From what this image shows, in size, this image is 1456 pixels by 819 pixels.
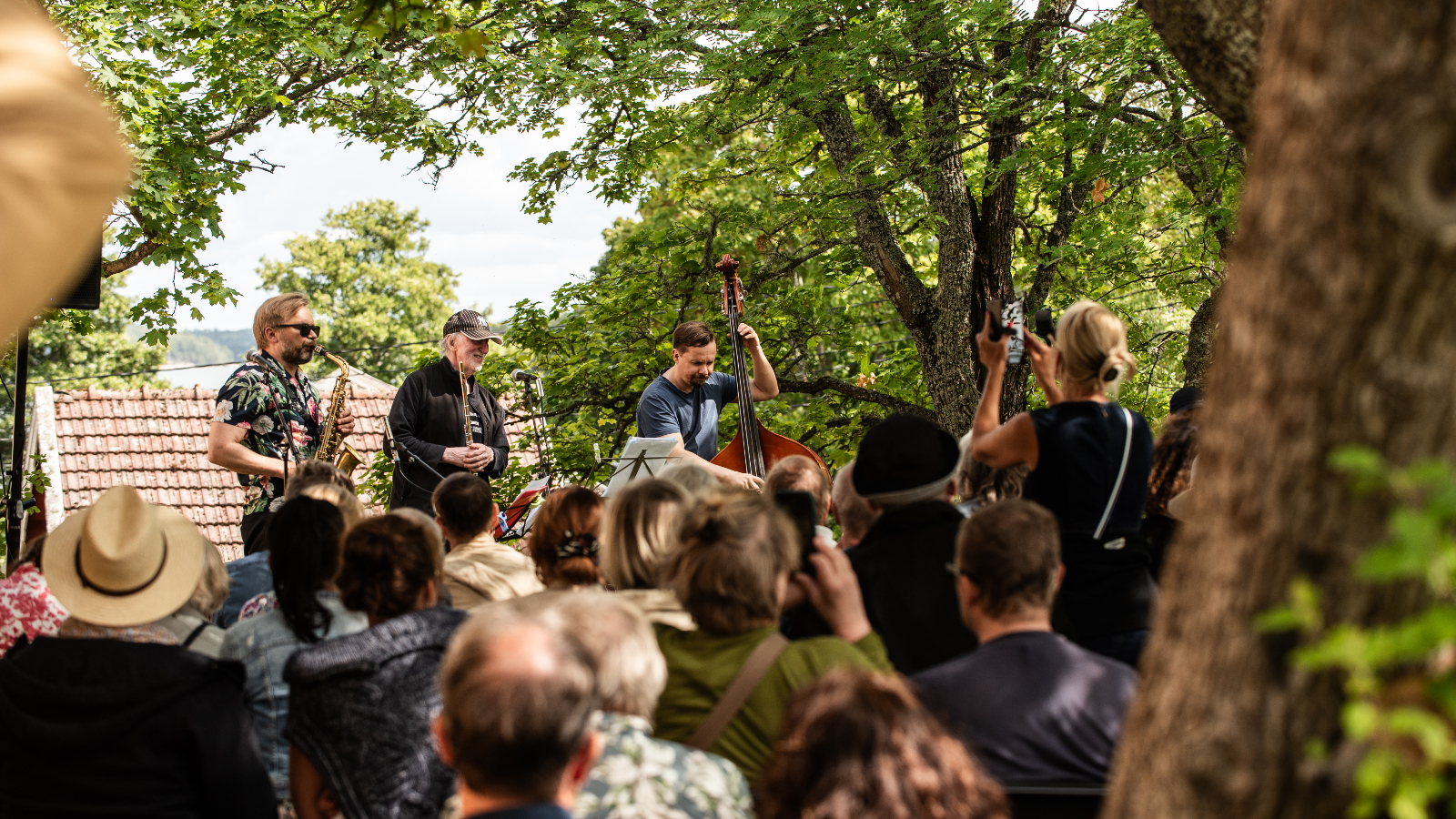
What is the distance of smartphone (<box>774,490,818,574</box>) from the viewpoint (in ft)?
8.79

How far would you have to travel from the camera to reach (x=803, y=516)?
2791mm

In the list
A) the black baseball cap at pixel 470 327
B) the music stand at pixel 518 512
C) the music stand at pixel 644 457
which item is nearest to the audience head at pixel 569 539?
the music stand at pixel 644 457

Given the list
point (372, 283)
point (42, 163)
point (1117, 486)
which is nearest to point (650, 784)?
point (42, 163)

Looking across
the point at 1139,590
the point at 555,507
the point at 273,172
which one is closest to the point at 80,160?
the point at 555,507

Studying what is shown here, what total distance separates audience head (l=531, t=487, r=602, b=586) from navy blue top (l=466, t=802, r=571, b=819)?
4.67 ft

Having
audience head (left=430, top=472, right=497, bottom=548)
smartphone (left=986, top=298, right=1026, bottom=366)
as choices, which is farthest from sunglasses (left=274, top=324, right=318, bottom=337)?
smartphone (left=986, top=298, right=1026, bottom=366)

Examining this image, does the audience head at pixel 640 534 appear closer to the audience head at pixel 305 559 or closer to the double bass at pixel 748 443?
the audience head at pixel 305 559

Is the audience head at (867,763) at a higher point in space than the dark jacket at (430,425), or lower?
lower

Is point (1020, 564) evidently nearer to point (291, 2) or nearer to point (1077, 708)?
point (1077, 708)

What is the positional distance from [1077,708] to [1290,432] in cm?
111

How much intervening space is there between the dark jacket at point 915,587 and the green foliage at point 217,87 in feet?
16.1

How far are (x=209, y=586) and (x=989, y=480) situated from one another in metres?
2.58

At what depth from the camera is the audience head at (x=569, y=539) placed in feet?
10.3

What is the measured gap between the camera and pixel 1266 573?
1213mm
